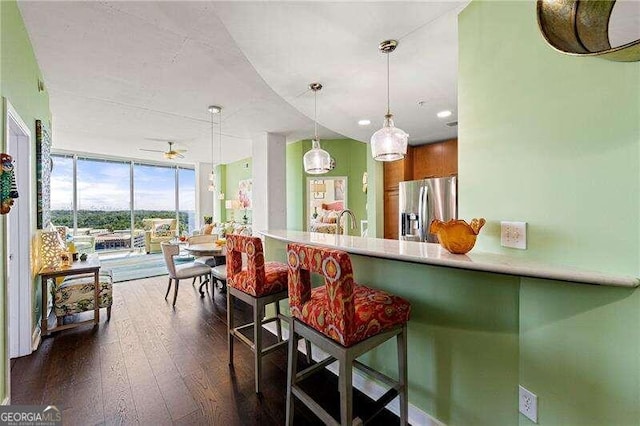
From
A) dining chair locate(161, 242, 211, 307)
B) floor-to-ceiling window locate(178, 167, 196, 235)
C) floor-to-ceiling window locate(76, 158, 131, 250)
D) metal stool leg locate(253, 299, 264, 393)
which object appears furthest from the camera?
floor-to-ceiling window locate(178, 167, 196, 235)

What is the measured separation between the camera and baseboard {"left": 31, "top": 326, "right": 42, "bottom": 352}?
96.0 inches

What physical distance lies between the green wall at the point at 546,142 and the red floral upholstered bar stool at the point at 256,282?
131 centimetres

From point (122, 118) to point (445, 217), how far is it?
16.7ft

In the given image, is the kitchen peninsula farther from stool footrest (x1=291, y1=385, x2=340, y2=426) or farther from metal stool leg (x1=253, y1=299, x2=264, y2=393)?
metal stool leg (x1=253, y1=299, x2=264, y2=393)

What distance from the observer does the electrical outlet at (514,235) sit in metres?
1.26

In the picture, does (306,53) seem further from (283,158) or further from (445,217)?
(283,158)

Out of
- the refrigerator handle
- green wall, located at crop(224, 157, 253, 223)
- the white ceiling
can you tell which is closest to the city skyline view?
green wall, located at crop(224, 157, 253, 223)

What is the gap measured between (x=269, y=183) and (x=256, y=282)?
3382 mm

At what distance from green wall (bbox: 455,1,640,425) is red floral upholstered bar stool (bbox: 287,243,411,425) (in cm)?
54

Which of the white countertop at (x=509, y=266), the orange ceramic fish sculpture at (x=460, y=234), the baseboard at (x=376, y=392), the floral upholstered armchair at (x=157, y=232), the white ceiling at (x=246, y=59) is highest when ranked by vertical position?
the white ceiling at (x=246, y=59)

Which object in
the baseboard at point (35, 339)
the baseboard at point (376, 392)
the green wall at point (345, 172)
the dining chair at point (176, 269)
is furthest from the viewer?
the green wall at point (345, 172)

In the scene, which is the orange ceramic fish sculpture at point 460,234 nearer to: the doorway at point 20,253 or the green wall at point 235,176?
the doorway at point 20,253

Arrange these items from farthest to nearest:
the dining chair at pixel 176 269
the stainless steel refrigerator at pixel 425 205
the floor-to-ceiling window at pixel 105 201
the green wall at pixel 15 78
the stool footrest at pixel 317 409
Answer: the floor-to-ceiling window at pixel 105 201, the stainless steel refrigerator at pixel 425 205, the dining chair at pixel 176 269, the green wall at pixel 15 78, the stool footrest at pixel 317 409

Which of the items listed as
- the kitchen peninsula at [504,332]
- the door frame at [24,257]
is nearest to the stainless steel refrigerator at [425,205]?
the kitchen peninsula at [504,332]
